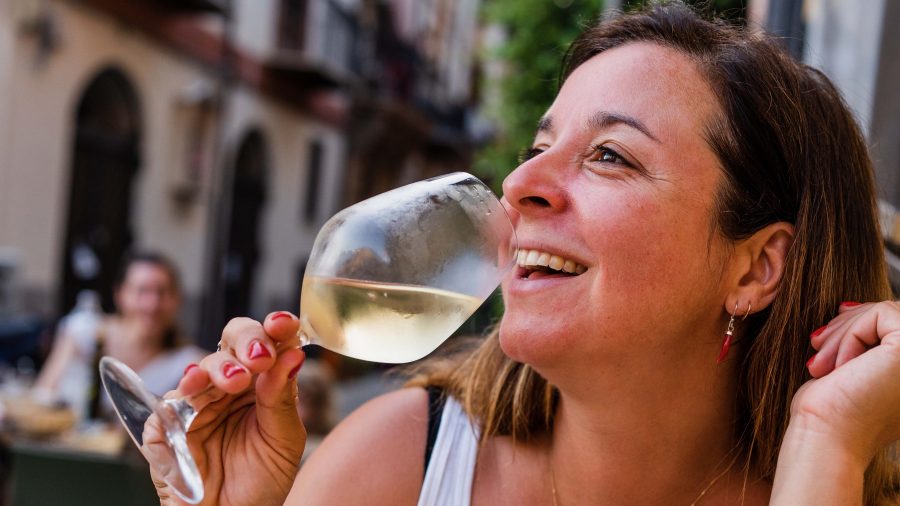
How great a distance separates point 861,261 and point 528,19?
350 inches

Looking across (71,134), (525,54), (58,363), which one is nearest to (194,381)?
(58,363)

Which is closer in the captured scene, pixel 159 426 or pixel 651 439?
pixel 159 426

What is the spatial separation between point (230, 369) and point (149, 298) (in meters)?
3.66

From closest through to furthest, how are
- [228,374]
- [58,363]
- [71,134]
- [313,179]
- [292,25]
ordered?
[228,374] < [58,363] < [71,134] < [292,25] < [313,179]

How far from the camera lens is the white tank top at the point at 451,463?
65.7 inches

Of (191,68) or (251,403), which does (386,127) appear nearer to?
(191,68)

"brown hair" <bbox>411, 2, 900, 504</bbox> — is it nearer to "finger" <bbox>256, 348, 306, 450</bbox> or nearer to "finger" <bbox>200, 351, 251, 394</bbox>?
"finger" <bbox>256, 348, 306, 450</bbox>

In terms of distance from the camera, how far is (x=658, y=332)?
5.01 feet

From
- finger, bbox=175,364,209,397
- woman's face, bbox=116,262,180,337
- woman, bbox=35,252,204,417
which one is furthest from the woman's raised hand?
woman's face, bbox=116,262,180,337

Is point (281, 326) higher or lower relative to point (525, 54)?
lower

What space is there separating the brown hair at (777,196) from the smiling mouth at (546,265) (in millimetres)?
297

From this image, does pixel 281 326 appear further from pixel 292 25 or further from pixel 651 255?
pixel 292 25

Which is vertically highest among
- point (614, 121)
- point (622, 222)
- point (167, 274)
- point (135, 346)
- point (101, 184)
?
point (614, 121)

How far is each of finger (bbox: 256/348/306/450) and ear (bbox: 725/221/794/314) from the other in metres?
0.75
